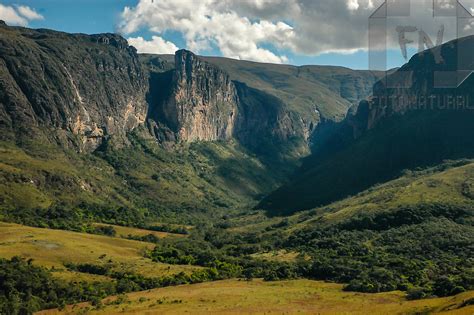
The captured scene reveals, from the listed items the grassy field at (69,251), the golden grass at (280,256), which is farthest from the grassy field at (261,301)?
the golden grass at (280,256)

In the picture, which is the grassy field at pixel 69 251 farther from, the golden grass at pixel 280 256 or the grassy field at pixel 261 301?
the golden grass at pixel 280 256

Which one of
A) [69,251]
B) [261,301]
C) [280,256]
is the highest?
[69,251]

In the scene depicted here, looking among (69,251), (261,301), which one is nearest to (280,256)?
(69,251)

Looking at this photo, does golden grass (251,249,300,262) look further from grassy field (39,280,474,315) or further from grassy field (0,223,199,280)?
grassy field (39,280,474,315)

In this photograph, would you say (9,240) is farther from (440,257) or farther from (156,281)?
(440,257)

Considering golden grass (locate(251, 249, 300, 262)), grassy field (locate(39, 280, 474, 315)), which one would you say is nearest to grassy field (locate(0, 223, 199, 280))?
grassy field (locate(39, 280, 474, 315))

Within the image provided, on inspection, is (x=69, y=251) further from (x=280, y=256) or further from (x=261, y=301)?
(x=261, y=301)
